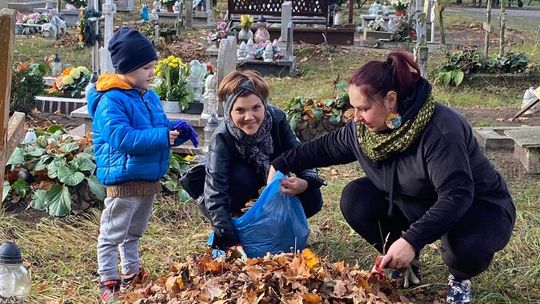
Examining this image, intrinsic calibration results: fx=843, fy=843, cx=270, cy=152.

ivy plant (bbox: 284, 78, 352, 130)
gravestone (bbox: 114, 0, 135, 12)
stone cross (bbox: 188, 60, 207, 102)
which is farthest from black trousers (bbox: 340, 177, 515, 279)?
gravestone (bbox: 114, 0, 135, 12)

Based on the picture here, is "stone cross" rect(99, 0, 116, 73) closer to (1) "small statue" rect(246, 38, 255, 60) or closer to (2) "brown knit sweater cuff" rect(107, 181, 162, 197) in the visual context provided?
(2) "brown knit sweater cuff" rect(107, 181, 162, 197)

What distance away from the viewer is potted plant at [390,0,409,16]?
16.9 metres

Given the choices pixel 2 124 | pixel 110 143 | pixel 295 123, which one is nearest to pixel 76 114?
pixel 295 123

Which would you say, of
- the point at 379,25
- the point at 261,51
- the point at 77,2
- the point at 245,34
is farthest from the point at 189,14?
the point at 261,51

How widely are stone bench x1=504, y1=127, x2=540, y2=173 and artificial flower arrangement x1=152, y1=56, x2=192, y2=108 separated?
2696mm

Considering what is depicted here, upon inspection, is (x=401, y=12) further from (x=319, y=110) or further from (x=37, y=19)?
(x=319, y=110)

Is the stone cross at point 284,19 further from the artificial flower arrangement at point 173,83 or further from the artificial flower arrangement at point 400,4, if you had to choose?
the artificial flower arrangement at point 173,83

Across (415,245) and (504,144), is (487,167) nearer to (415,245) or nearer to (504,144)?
A: (415,245)

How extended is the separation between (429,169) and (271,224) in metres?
0.98

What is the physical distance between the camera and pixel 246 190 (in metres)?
4.39

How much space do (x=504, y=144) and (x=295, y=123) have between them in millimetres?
1755

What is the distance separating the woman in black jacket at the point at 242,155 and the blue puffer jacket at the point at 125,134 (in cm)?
30

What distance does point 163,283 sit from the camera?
3441 mm

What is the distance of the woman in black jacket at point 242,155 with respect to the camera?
414 cm
